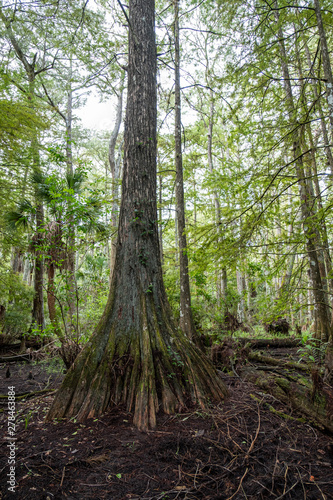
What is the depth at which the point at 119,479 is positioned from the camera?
1976 millimetres

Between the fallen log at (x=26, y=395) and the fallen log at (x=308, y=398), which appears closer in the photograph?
the fallen log at (x=308, y=398)

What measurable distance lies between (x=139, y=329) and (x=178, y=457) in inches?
56.3

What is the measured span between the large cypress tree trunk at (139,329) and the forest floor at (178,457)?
208 millimetres

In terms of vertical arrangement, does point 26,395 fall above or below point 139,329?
below

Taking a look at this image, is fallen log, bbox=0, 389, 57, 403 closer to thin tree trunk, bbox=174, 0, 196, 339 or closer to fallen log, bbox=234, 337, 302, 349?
thin tree trunk, bbox=174, 0, 196, 339

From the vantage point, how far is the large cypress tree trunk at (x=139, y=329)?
293 cm

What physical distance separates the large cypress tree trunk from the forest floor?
0.21 metres

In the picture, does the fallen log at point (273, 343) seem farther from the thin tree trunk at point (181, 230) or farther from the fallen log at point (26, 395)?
the fallen log at point (26, 395)

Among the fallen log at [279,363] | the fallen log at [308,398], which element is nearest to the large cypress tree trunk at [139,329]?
the fallen log at [308,398]

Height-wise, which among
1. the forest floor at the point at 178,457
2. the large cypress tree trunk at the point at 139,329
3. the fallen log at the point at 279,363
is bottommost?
the forest floor at the point at 178,457

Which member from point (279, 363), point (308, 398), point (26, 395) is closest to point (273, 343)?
point (279, 363)

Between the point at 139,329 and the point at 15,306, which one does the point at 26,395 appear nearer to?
the point at 139,329

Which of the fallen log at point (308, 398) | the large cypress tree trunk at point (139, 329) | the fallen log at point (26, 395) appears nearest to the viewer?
the fallen log at point (308, 398)

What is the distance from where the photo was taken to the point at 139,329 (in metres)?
3.31
